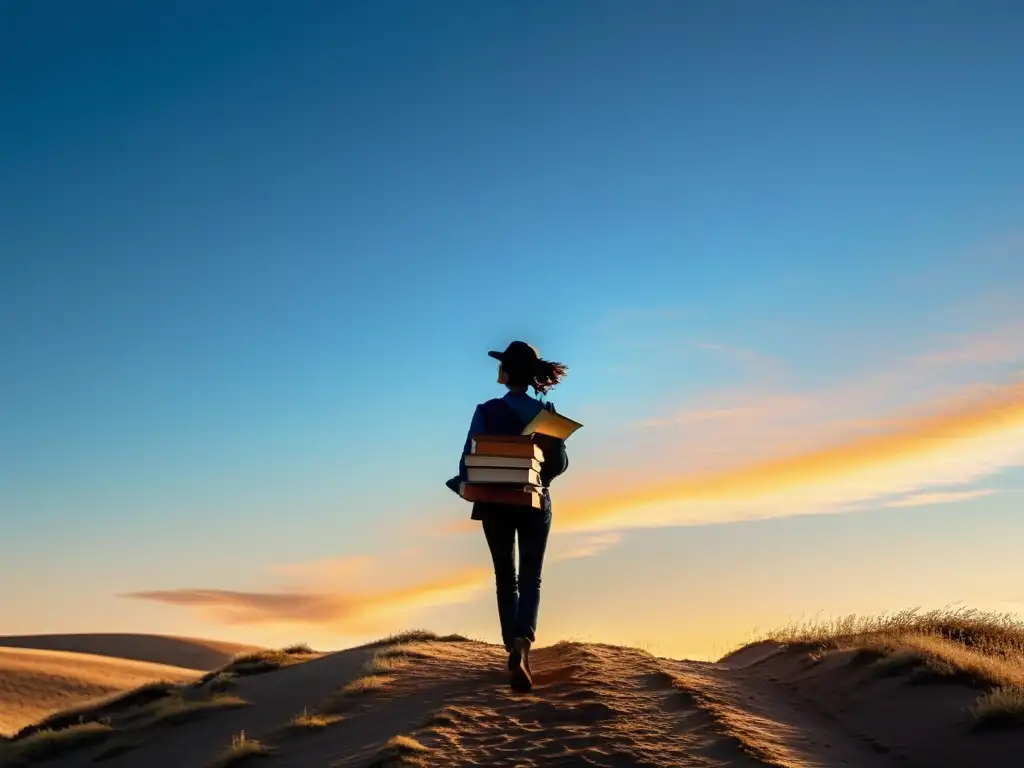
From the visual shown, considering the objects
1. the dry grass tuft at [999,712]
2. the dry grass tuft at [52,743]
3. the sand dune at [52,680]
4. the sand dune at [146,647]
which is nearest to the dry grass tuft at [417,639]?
the dry grass tuft at [52,743]

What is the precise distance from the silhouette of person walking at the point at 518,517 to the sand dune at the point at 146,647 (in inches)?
1249

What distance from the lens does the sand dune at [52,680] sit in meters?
23.6

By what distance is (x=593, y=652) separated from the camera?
12133mm

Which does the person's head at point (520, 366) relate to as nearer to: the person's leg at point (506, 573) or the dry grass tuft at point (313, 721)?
the person's leg at point (506, 573)

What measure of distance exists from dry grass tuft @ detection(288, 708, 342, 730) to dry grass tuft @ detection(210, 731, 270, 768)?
1.60 ft

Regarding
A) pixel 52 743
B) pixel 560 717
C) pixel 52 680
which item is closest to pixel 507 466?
pixel 560 717

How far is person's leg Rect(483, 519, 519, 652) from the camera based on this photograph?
9.64m

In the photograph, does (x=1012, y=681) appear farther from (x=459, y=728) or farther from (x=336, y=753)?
(x=336, y=753)

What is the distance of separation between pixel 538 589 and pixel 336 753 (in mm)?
2343

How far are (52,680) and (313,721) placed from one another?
66.0ft

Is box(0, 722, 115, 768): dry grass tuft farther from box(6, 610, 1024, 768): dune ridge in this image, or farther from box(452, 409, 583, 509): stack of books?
box(452, 409, 583, 509): stack of books

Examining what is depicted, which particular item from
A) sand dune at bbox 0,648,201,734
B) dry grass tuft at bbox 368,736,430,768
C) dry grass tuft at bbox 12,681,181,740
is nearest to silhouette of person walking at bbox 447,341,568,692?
dry grass tuft at bbox 368,736,430,768

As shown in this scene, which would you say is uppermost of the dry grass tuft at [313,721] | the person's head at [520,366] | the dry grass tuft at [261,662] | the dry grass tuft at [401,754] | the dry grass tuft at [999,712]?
the person's head at [520,366]

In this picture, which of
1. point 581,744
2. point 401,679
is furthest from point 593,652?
point 581,744
